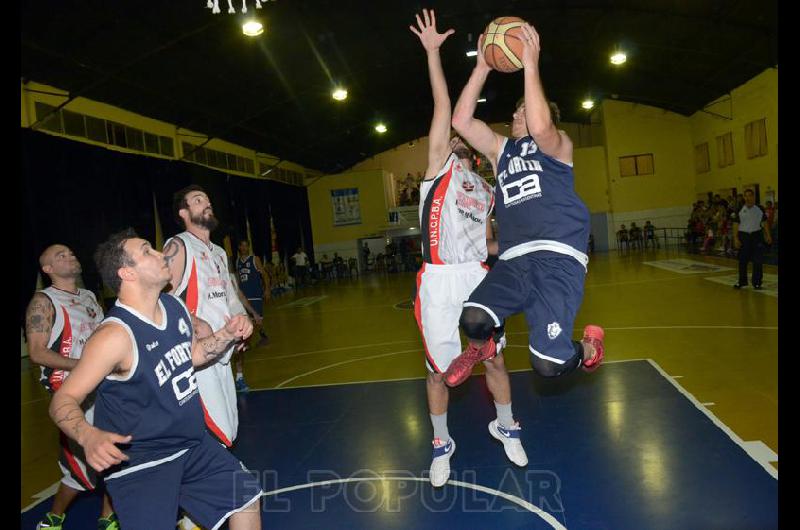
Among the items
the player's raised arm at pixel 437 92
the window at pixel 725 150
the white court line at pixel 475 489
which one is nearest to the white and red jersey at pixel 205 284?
the white court line at pixel 475 489

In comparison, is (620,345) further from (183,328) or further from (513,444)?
(183,328)

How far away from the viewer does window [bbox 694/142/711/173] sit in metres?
22.6

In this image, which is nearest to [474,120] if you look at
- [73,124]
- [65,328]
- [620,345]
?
[65,328]

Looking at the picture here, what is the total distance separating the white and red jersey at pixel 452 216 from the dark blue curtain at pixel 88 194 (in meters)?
5.52

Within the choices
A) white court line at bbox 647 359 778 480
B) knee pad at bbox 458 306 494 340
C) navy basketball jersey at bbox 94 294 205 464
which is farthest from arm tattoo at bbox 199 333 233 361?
white court line at bbox 647 359 778 480

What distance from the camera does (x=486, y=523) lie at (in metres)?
3.34

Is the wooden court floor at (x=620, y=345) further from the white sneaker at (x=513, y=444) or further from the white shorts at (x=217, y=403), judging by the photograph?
the white shorts at (x=217, y=403)

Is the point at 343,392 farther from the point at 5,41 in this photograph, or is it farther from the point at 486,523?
the point at 5,41

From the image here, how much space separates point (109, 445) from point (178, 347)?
2.04 ft

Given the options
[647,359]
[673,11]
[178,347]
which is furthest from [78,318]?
[673,11]

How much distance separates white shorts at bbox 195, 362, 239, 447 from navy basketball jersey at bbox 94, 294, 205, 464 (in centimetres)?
94

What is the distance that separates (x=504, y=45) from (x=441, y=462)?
2700mm

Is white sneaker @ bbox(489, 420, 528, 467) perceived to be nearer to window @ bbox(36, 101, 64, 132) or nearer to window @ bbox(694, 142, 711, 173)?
window @ bbox(36, 101, 64, 132)

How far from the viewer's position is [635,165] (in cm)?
2483
